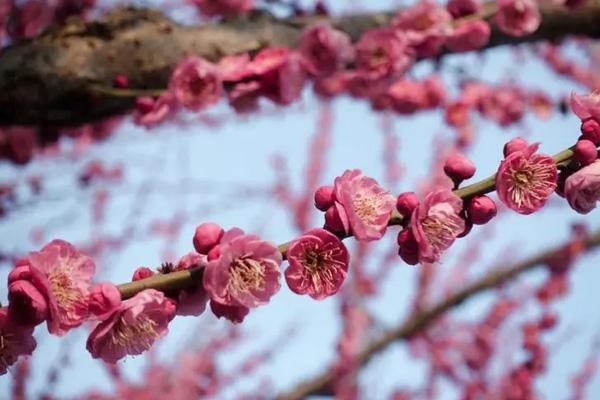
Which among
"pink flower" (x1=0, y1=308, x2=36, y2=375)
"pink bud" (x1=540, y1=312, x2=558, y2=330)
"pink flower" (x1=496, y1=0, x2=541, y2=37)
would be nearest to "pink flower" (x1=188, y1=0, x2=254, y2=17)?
"pink flower" (x1=496, y1=0, x2=541, y2=37)

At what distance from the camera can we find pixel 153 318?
127 centimetres

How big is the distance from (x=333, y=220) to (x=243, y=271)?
194mm

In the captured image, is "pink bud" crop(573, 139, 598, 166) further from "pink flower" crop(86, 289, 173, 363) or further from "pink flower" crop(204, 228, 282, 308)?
"pink flower" crop(86, 289, 173, 363)

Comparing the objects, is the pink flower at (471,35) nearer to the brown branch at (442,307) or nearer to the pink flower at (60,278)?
the pink flower at (60,278)

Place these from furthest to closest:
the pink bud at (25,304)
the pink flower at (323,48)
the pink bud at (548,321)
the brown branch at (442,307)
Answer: the brown branch at (442,307)
the pink bud at (548,321)
the pink flower at (323,48)
the pink bud at (25,304)

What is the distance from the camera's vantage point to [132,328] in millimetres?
1286

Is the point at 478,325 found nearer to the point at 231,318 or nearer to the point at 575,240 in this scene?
the point at 575,240

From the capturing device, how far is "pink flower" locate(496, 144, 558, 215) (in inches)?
51.4

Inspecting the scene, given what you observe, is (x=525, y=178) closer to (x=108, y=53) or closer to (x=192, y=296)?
(x=192, y=296)

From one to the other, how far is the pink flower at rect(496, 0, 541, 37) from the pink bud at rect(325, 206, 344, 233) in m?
1.69

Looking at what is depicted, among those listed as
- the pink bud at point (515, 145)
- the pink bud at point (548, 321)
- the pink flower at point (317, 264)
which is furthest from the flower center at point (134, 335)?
the pink bud at point (548, 321)

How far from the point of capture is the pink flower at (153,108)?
2.34 m

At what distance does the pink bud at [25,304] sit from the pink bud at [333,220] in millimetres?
527

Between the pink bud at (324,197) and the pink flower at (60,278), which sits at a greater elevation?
the pink bud at (324,197)
